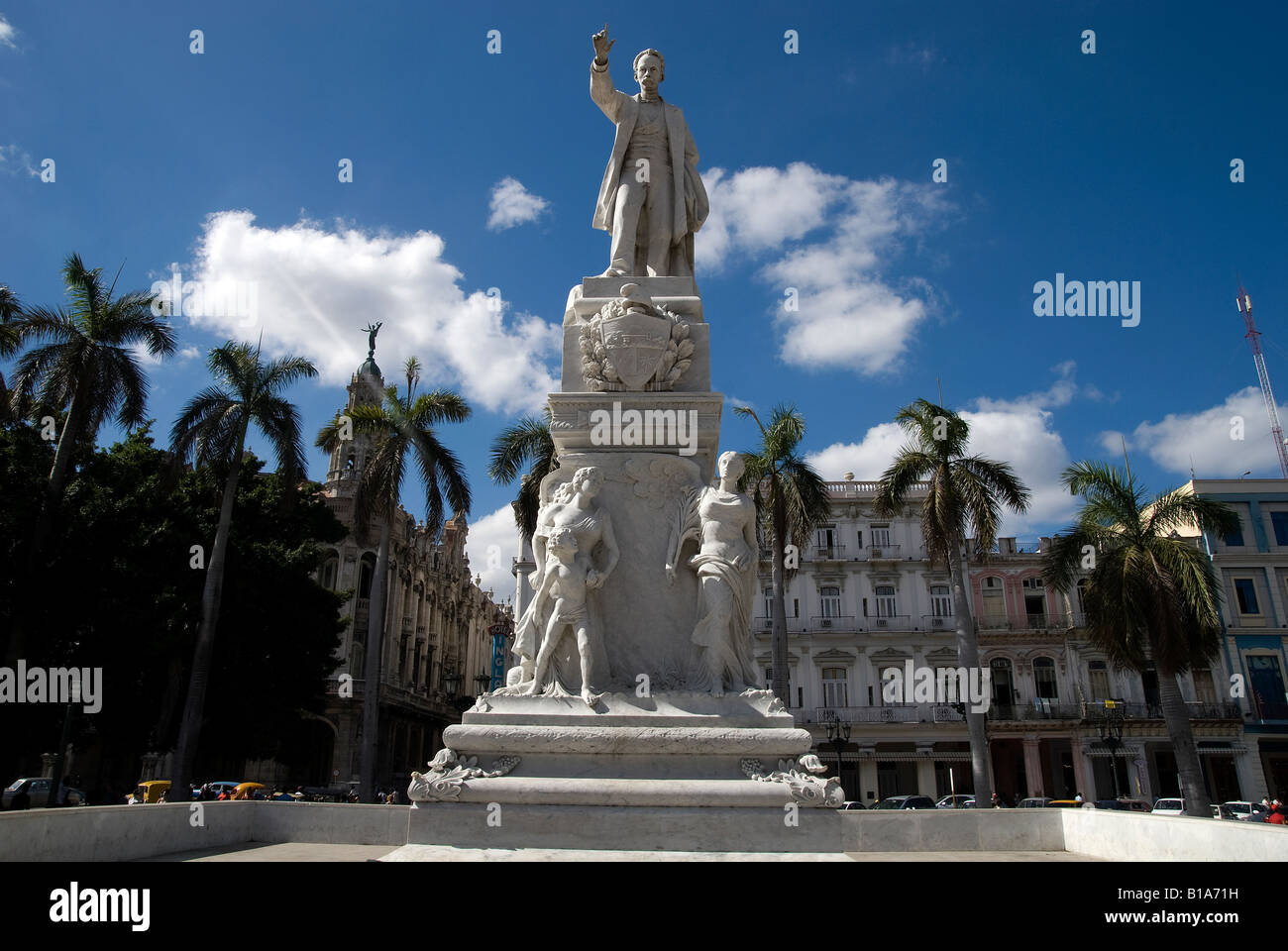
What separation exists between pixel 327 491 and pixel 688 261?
47336mm

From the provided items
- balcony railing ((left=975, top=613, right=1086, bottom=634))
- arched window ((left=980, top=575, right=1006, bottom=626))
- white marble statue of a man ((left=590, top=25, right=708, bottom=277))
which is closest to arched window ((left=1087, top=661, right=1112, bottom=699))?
balcony railing ((left=975, top=613, right=1086, bottom=634))

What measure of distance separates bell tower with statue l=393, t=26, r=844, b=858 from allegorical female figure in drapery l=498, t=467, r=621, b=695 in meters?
0.02

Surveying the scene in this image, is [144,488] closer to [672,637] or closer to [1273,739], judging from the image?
[672,637]

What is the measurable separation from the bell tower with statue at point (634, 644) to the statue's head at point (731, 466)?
2cm

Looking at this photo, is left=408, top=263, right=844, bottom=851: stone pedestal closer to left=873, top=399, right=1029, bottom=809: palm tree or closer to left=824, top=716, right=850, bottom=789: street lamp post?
left=873, top=399, right=1029, bottom=809: palm tree

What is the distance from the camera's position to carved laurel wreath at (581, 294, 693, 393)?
7.58 m

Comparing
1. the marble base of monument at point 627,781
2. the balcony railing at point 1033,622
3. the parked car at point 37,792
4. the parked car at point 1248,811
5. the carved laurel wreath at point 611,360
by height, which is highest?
the balcony railing at point 1033,622

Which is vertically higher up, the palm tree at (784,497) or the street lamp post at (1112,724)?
the palm tree at (784,497)

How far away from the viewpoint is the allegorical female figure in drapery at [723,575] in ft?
21.5

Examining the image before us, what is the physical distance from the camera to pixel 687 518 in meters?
7.03

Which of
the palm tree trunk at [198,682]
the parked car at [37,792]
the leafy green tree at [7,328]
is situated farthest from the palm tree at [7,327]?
the parked car at [37,792]

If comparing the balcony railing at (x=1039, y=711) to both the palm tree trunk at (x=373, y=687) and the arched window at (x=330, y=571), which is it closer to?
the palm tree trunk at (x=373, y=687)
